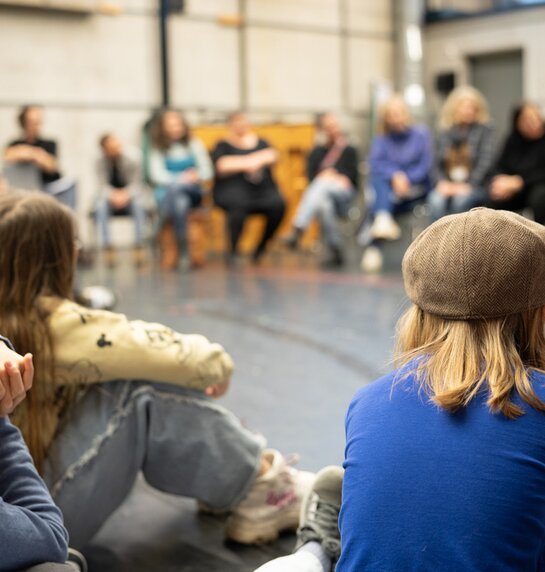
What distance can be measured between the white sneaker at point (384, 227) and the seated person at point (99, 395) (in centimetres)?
493

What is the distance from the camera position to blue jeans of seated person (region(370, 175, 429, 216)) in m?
7.02

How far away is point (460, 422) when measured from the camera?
1.21m

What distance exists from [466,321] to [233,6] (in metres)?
10.1

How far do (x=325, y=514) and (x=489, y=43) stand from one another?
1102 cm

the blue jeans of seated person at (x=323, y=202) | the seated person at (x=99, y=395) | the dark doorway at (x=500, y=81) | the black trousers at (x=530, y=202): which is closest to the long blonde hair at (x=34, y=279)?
the seated person at (x=99, y=395)

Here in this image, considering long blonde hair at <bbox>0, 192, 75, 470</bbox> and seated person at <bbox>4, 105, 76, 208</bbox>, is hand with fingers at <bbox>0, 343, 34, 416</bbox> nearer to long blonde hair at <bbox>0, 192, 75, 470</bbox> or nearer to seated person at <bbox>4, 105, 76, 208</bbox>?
long blonde hair at <bbox>0, 192, 75, 470</bbox>

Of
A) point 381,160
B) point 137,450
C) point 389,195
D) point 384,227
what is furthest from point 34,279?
point 381,160

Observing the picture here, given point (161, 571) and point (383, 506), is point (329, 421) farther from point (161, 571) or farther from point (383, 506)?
point (383, 506)

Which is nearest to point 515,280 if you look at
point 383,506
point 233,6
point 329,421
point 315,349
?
point 383,506

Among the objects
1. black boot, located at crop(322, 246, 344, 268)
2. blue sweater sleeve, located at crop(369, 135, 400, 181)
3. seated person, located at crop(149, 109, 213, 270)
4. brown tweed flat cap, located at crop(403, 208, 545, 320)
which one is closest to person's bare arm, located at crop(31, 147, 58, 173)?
seated person, located at crop(149, 109, 213, 270)

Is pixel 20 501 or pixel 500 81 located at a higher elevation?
pixel 500 81

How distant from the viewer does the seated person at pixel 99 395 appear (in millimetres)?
1779

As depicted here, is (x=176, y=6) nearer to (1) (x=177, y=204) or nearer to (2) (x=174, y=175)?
(2) (x=174, y=175)

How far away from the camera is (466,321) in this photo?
1290mm
